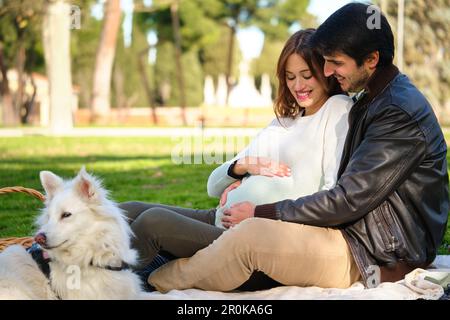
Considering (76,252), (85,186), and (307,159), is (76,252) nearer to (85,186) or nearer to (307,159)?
(85,186)

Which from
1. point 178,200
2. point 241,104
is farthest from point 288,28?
point 178,200

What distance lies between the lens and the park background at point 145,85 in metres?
11.3

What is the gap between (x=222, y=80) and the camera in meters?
53.4

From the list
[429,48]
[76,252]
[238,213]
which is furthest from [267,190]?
[429,48]

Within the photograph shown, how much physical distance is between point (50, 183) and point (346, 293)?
1.81 meters

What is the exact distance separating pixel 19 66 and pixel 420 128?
125ft

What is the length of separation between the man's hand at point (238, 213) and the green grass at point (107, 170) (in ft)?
7.54

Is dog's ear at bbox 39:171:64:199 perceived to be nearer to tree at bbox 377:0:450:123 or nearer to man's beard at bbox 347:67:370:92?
man's beard at bbox 347:67:370:92

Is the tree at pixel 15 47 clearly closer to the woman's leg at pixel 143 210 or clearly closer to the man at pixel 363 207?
the woman's leg at pixel 143 210

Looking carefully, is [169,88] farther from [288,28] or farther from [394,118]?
[394,118]

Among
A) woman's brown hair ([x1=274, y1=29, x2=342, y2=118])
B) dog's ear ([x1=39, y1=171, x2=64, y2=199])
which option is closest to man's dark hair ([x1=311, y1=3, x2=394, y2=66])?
woman's brown hair ([x1=274, y1=29, x2=342, y2=118])

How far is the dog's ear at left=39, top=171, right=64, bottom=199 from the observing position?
12.2 ft

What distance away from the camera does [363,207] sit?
368 centimetres

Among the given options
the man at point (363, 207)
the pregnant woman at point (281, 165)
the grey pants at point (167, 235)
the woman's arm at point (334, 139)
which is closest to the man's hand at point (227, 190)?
the pregnant woman at point (281, 165)
